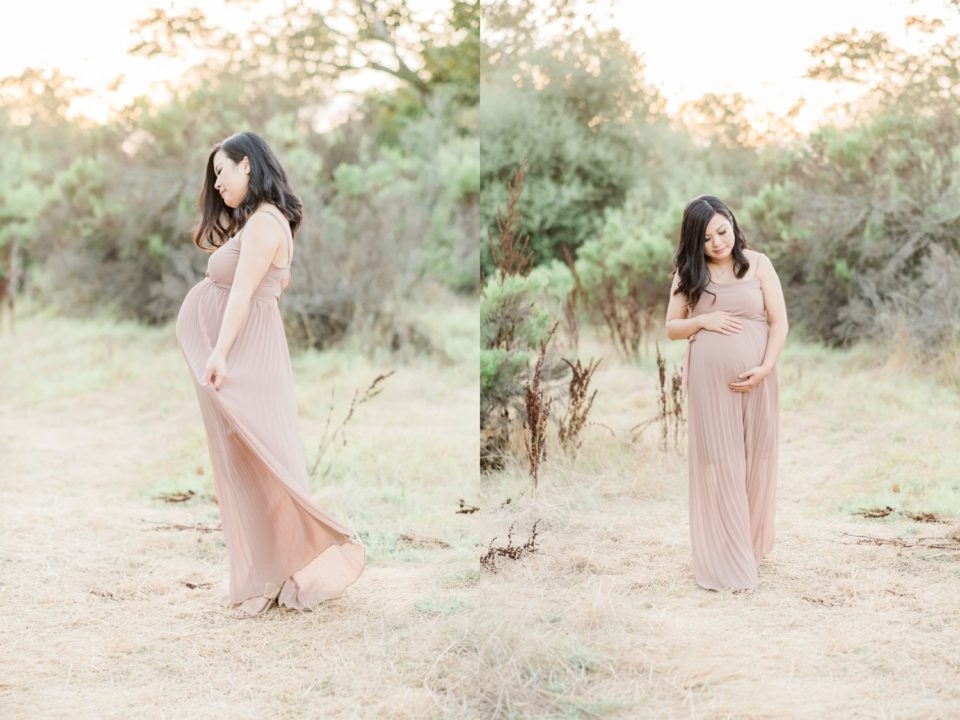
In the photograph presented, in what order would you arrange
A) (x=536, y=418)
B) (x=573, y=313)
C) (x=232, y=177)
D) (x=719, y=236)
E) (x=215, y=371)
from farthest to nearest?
(x=573, y=313) → (x=536, y=418) → (x=719, y=236) → (x=232, y=177) → (x=215, y=371)

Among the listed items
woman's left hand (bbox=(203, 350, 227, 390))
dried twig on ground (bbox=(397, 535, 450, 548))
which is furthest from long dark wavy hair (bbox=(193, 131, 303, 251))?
dried twig on ground (bbox=(397, 535, 450, 548))

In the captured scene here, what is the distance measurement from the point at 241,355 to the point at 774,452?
2.13 m

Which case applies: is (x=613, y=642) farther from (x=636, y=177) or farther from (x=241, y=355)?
(x=636, y=177)

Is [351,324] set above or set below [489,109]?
below

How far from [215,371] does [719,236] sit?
1.98 metres

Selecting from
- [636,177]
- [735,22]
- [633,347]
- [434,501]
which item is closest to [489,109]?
[636,177]

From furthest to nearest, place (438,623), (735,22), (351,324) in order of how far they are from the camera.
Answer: (351,324), (735,22), (438,623)

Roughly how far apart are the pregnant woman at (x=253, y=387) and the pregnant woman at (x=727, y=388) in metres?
1.43

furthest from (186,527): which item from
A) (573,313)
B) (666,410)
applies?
(573,313)

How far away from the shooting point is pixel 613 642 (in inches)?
144

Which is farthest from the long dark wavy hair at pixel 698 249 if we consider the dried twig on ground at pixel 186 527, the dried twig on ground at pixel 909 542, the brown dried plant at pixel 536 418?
the dried twig on ground at pixel 186 527

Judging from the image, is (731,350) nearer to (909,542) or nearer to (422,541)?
(909,542)

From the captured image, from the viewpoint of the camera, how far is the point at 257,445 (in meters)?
3.85

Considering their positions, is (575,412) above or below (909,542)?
above
